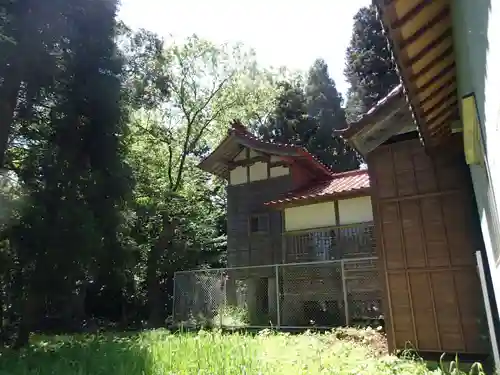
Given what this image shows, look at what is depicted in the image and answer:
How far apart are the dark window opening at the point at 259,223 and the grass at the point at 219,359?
7.75 meters

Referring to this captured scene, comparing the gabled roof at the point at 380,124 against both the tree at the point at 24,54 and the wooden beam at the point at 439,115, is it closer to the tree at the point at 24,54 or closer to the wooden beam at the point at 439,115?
the wooden beam at the point at 439,115

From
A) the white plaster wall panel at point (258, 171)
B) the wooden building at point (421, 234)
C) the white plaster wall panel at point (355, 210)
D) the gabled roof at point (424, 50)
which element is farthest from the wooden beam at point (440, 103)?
the white plaster wall panel at point (258, 171)

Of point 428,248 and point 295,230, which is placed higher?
point 295,230

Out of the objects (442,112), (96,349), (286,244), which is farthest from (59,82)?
(442,112)

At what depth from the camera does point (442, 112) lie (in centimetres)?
494

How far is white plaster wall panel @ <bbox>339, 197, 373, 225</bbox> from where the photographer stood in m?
12.6

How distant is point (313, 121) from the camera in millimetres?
29422

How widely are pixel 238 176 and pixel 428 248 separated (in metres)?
11.1

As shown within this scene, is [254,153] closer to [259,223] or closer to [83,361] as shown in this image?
[259,223]

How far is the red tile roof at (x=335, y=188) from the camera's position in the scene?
12914 mm

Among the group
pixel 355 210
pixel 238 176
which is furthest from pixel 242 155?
pixel 355 210

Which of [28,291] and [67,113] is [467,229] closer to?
[28,291]

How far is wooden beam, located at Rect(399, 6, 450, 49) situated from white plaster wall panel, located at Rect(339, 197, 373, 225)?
9612mm

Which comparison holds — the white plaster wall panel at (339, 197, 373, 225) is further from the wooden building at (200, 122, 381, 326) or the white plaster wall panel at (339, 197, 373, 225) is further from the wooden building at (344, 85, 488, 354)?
the wooden building at (344, 85, 488, 354)
